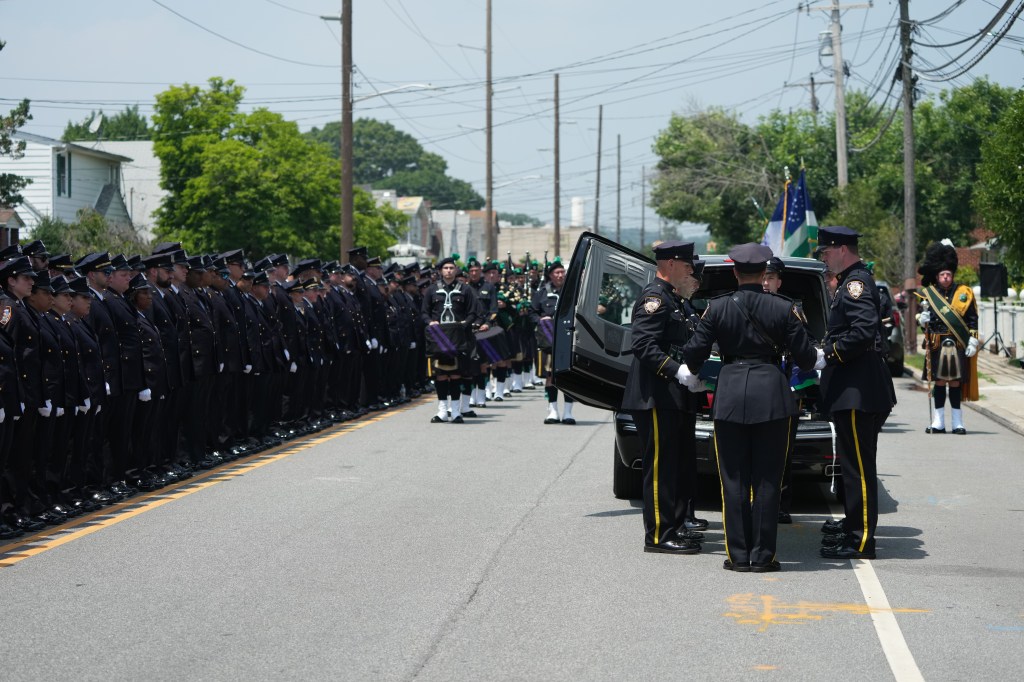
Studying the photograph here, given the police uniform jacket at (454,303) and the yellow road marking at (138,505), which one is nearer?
the yellow road marking at (138,505)

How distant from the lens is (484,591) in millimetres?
8094

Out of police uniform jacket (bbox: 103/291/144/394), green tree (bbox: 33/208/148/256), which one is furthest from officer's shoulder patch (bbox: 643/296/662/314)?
green tree (bbox: 33/208/148/256)

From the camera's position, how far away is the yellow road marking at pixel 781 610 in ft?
24.3

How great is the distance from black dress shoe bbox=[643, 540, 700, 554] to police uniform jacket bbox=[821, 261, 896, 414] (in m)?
1.23

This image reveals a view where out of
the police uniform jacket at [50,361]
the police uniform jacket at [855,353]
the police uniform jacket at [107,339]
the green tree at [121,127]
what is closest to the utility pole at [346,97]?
the police uniform jacket at [107,339]

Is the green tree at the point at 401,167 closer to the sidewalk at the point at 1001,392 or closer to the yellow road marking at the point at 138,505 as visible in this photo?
the sidewalk at the point at 1001,392

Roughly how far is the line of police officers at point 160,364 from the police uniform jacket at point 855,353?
18.1 ft

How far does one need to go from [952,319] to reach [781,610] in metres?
10.4

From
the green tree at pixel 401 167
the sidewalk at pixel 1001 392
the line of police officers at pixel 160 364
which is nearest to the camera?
the line of police officers at pixel 160 364

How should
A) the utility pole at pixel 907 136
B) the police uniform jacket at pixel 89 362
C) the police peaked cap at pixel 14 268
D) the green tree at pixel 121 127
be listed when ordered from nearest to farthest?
the police peaked cap at pixel 14 268 < the police uniform jacket at pixel 89 362 < the utility pole at pixel 907 136 < the green tree at pixel 121 127

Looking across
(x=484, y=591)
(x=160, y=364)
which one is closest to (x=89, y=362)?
(x=160, y=364)

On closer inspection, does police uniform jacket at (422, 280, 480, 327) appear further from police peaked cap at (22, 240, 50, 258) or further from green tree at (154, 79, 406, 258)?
green tree at (154, 79, 406, 258)

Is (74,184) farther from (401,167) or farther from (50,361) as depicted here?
(401,167)

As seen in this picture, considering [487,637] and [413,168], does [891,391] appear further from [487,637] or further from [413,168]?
[413,168]
